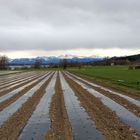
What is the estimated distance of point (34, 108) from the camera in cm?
1861

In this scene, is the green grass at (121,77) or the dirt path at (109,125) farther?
the green grass at (121,77)

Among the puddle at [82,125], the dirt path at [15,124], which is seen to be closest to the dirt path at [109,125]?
the puddle at [82,125]

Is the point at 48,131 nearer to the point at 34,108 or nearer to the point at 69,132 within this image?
the point at 69,132

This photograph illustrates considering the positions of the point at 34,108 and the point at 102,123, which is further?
the point at 34,108

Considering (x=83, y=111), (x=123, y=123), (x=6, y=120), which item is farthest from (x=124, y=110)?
(x=6, y=120)

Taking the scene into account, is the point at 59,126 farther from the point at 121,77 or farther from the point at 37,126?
the point at 121,77

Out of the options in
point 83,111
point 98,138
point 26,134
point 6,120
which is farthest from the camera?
point 83,111

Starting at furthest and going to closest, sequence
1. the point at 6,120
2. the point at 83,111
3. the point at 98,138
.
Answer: the point at 83,111
the point at 6,120
the point at 98,138

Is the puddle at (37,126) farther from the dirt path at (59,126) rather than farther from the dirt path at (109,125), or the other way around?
the dirt path at (109,125)

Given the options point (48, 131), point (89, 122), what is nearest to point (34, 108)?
point (89, 122)

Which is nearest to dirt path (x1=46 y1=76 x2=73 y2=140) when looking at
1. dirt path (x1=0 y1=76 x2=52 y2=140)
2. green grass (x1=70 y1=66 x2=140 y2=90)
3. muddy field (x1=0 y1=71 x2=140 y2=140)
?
muddy field (x1=0 y1=71 x2=140 y2=140)

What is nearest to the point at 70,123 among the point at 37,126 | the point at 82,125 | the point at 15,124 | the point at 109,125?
the point at 82,125

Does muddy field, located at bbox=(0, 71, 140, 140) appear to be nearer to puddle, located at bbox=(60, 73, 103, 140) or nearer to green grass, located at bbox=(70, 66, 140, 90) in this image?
puddle, located at bbox=(60, 73, 103, 140)

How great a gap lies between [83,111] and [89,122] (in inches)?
125
